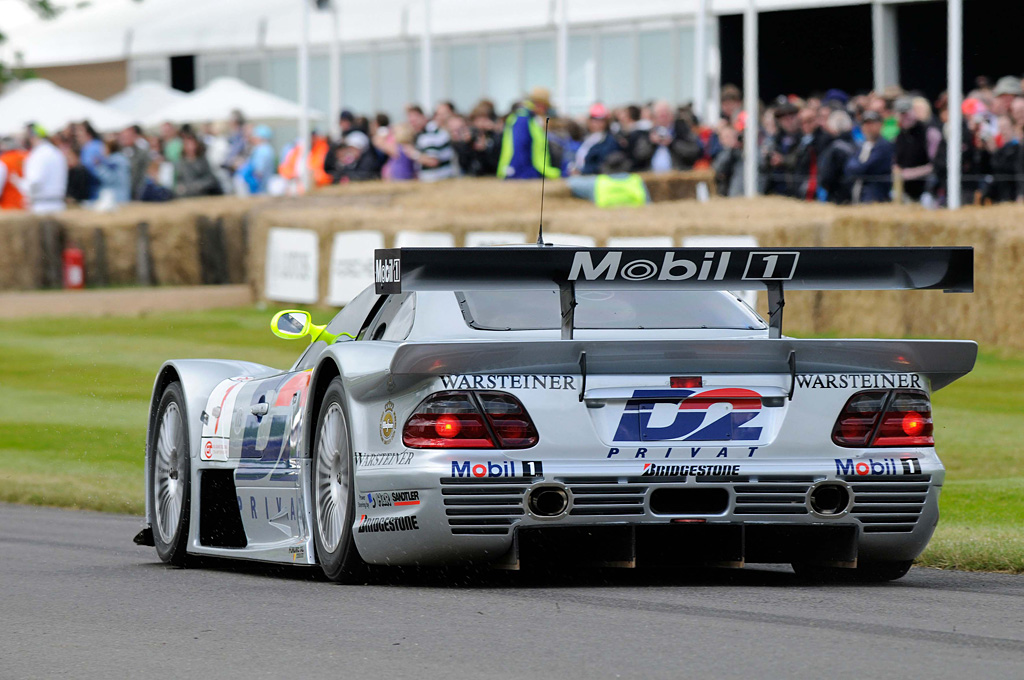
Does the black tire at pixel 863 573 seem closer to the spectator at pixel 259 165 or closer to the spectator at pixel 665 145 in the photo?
the spectator at pixel 665 145

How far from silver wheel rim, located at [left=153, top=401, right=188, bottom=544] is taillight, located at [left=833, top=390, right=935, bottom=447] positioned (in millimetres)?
2951

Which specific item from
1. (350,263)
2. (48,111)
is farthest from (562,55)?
(48,111)

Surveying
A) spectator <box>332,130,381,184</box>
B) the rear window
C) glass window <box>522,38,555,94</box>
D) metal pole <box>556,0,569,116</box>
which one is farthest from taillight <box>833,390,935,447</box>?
glass window <box>522,38,555,94</box>

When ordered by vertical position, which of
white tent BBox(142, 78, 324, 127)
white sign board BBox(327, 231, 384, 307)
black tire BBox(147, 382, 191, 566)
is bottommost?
black tire BBox(147, 382, 191, 566)

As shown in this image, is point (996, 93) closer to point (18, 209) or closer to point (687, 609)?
point (18, 209)

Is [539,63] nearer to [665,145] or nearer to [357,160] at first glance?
[357,160]

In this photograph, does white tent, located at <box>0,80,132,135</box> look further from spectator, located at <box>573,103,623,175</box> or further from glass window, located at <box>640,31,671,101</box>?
spectator, located at <box>573,103,623,175</box>

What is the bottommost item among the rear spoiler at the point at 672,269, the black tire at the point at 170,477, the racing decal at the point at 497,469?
the black tire at the point at 170,477

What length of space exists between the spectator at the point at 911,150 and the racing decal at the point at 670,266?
1367cm

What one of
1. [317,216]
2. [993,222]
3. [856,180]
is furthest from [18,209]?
[993,222]

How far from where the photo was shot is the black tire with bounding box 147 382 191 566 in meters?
7.98

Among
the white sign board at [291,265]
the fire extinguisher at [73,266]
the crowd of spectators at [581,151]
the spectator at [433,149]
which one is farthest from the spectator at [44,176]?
the spectator at [433,149]

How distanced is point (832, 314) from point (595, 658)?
45.2 ft

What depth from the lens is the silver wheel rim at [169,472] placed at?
8055 millimetres
